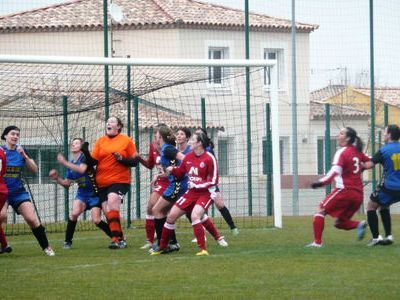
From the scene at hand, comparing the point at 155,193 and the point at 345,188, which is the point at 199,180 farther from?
the point at 345,188

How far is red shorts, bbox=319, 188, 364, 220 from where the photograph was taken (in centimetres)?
1562

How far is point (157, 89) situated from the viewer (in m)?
21.3

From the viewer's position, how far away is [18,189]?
1554cm

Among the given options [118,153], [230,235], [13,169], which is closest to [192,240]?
[230,235]

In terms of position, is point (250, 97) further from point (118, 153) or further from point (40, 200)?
point (118, 153)

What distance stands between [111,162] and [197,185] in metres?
2.03

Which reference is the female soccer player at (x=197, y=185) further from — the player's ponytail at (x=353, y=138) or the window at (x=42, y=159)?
the window at (x=42, y=159)

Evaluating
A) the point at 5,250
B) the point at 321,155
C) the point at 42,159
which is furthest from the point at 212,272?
the point at 321,155

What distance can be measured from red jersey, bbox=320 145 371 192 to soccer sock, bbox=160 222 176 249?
7.96 ft

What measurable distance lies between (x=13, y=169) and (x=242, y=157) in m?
9.89

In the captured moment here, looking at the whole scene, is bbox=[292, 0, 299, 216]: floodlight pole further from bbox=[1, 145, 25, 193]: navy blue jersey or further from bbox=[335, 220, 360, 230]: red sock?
bbox=[1, 145, 25, 193]: navy blue jersey

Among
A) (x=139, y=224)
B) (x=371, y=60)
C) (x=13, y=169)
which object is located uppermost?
(x=371, y=60)

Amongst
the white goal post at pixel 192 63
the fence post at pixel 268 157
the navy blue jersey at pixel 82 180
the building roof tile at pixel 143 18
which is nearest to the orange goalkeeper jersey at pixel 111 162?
the navy blue jersey at pixel 82 180

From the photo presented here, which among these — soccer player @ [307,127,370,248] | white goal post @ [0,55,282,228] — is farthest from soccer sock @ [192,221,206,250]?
white goal post @ [0,55,282,228]
